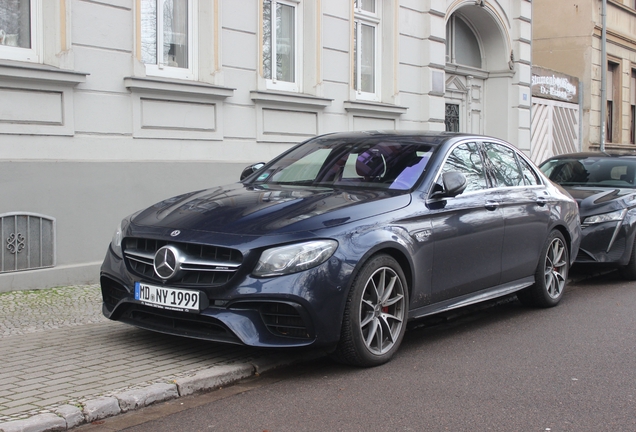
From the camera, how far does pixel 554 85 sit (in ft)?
72.4

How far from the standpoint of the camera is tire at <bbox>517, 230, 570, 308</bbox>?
25.0ft

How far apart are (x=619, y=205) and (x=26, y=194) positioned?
674 cm

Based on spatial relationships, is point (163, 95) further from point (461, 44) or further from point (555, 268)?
point (461, 44)

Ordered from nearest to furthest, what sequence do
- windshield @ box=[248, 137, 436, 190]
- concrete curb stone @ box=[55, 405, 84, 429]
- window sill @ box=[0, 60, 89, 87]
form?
1. concrete curb stone @ box=[55, 405, 84, 429]
2. windshield @ box=[248, 137, 436, 190]
3. window sill @ box=[0, 60, 89, 87]

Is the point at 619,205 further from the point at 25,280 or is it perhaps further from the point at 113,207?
the point at 25,280

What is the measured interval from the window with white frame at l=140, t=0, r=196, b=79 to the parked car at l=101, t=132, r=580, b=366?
3577 mm

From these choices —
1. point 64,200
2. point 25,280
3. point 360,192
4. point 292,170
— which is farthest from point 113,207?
point 360,192

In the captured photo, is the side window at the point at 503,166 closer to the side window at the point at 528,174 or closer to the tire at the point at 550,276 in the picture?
the side window at the point at 528,174

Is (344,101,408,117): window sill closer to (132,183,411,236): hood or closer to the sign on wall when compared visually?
(132,183,411,236): hood

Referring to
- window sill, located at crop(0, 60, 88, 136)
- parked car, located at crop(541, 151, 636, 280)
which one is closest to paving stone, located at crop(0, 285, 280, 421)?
window sill, located at crop(0, 60, 88, 136)

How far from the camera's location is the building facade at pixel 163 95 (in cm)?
844

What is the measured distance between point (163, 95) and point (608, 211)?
5.53 meters

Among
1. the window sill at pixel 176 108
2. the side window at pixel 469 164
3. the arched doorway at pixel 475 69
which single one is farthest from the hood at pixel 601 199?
the arched doorway at pixel 475 69

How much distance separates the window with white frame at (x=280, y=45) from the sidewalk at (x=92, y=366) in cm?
581
